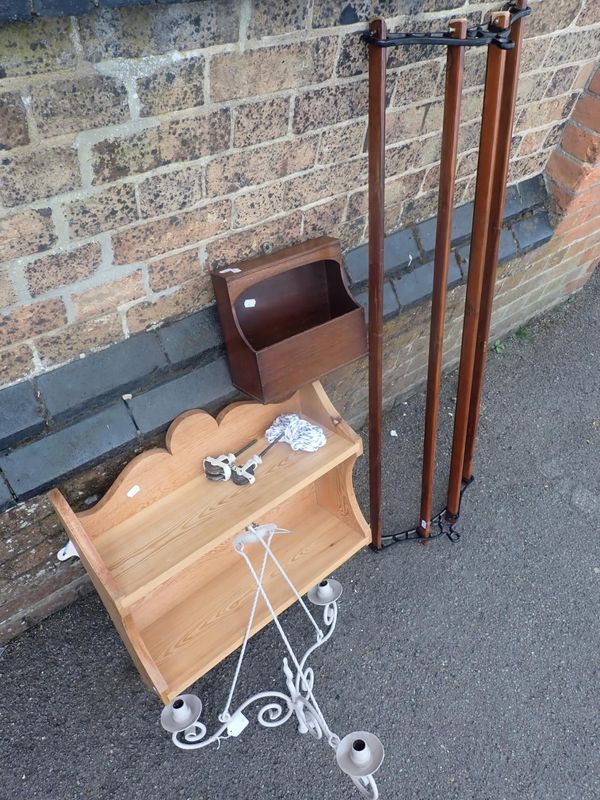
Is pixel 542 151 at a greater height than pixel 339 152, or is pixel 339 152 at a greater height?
pixel 339 152

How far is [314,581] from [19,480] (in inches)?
35.6

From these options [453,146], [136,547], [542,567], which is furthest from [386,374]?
[136,547]

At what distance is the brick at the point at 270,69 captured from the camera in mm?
1317

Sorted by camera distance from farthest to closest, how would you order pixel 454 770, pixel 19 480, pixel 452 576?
pixel 452 576 → pixel 454 770 → pixel 19 480

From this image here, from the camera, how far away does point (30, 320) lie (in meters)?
1.39

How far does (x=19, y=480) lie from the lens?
1463 mm

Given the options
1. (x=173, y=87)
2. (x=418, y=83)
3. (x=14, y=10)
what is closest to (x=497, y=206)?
(x=418, y=83)

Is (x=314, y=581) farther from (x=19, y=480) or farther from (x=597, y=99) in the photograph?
(x=597, y=99)

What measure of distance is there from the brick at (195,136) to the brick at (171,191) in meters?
0.04

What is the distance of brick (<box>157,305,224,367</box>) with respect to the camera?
1.64 meters

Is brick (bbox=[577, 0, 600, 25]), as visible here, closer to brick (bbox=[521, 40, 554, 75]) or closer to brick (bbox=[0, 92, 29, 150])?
brick (bbox=[521, 40, 554, 75])

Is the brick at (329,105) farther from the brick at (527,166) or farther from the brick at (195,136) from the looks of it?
the brick at (527,166)

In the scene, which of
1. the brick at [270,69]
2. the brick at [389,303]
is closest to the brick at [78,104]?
the brick at [270,69]

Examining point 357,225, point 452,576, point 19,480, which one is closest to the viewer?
point 19,480
